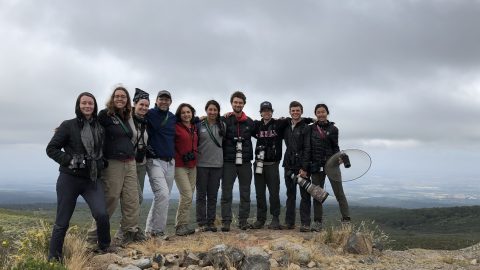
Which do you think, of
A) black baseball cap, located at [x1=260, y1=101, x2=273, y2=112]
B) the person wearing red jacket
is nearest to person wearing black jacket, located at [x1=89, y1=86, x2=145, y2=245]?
the person wearing red jacket

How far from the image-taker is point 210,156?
8781 millimetres

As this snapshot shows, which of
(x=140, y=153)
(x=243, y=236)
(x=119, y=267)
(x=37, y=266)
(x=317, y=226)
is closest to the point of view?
(x=37, y=266)

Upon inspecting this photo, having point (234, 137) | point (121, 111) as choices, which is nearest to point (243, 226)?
point (234, 137)

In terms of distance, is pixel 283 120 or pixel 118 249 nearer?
pixel 118 249

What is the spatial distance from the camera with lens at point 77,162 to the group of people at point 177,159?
0.01 m

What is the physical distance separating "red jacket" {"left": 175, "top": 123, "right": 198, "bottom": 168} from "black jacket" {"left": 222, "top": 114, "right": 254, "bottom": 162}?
30.1 inches

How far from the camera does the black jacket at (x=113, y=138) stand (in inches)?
276

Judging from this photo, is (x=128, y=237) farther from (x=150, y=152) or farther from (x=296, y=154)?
(x=296, y=154)

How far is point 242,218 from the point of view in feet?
31.6

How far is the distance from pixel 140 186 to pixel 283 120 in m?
3.53

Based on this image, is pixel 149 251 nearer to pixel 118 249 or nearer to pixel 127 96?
pixel 118 249

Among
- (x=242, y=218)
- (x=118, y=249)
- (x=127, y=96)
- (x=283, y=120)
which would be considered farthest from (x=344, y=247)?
(x=127, y=96)

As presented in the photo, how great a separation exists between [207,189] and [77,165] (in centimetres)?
342

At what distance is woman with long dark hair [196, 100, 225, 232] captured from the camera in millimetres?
8789
